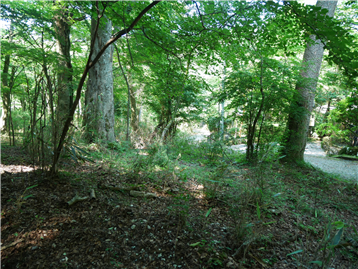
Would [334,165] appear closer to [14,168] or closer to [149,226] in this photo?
[149,226]

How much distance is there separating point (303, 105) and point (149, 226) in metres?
5.66

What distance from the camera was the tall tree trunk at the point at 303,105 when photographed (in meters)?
5.32

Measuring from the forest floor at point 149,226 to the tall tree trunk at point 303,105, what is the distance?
2.76m

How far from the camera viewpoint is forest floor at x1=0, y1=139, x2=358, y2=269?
4.86 ft

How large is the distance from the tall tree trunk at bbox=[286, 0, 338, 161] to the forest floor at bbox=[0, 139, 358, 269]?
276 centimetres

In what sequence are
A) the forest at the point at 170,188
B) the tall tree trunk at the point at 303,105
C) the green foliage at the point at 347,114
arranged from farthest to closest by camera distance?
the tall tree trunk at the point at 303,105 < the green foliage at the point at 347,114 < the forest at the point at 170,188

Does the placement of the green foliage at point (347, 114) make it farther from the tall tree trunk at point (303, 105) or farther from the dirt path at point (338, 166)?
the dirt path at point (338, 166)

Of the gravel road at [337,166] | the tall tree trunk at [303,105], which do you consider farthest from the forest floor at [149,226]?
the gravel road at [337,166]

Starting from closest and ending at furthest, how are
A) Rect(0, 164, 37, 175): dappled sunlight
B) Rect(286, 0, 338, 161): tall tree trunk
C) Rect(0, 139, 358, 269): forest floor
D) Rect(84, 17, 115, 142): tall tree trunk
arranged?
Rect(0, 139, 358, 269): forest floor, Rect(0, 164, 37, 175): dappled sunlight, Rect(84, 17, 115, 142): tall tree trunk, Rect(286, 0, 338, 161): tall tree trunk

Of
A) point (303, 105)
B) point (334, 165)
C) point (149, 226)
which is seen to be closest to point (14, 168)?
point (149, 226)

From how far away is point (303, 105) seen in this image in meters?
5.54

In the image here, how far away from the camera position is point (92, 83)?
16.9 ft

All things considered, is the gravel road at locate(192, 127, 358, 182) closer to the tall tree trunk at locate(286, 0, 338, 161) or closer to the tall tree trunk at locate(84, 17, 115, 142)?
the tall tree trunk at locate(286, 0, 338, 161)

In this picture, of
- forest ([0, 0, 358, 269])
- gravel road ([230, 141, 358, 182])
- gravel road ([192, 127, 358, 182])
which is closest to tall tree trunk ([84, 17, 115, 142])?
forest ([0, 0, 358, 269])
